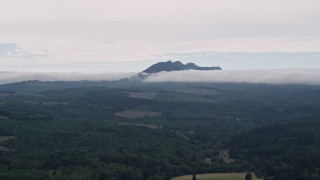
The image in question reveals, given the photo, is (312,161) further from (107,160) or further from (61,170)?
(61,170)

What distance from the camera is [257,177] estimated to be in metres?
175

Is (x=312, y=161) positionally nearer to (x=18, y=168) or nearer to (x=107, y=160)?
(x=107, y=160)

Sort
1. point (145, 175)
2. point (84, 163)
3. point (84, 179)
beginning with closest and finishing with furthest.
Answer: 1. point (84, 179)
2. point (145, 175)
3. point (84, 163)

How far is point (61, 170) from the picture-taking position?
17762 cm

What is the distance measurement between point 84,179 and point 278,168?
62098 mm

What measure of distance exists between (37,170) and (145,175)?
32.8 metres

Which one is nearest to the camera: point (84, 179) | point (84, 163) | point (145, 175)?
point (84, 179)

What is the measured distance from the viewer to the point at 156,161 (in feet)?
620

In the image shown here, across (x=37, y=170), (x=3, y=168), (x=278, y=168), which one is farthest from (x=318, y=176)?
(x=3, y=168)

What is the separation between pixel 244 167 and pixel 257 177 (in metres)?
17.7

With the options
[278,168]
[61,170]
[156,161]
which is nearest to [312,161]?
[278,168]

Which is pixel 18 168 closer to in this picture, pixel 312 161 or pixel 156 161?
pixel 156 161

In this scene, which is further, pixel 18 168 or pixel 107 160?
pixel 107 160

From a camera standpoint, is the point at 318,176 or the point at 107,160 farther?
the point at 107,160
